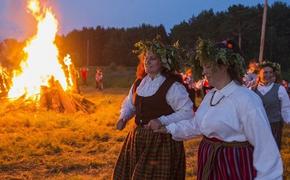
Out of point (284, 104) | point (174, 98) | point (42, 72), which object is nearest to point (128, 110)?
point (174, 98)

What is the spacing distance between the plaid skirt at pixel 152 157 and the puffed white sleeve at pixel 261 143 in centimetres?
149

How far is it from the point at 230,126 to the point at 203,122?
0.23m

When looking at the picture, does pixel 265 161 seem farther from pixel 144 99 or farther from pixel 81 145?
pixel 81 145

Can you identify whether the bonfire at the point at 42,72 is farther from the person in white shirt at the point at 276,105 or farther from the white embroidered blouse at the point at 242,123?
the white embroidered blouse at the point at 242,123

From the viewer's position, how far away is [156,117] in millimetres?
4590

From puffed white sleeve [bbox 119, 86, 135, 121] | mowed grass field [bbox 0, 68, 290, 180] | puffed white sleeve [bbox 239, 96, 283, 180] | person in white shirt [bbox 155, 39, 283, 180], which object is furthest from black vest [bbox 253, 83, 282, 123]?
puffed white sleeve [bbox 239, 96, 283, 180]

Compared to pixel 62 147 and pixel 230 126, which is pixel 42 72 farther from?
pixel 230 126

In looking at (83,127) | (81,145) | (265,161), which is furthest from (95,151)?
(265,161)

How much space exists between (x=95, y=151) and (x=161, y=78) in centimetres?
481

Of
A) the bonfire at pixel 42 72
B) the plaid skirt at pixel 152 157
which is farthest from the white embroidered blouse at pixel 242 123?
the bonfire at pixel 42 72

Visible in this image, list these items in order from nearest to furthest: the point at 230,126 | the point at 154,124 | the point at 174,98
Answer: the point at 230,126
the point at 154,124
the point at 174,98

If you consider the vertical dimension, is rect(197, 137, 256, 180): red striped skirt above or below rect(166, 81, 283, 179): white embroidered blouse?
below

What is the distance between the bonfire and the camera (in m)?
17.1

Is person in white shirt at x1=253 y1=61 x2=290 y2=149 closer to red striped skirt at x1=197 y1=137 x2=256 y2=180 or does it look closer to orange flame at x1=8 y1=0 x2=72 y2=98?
red striped skirt at x1=197 y1=137 x2=256 y2=180
